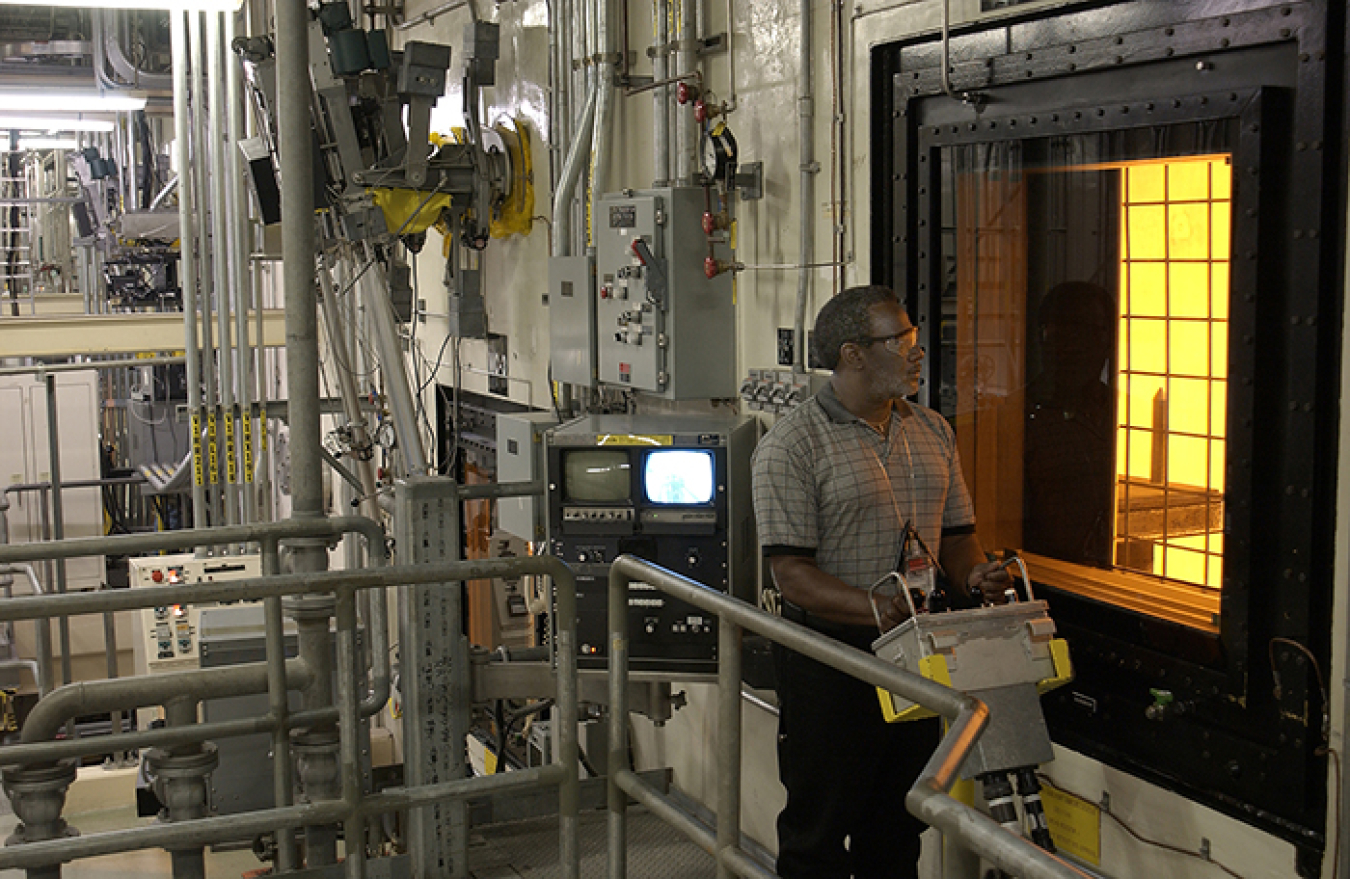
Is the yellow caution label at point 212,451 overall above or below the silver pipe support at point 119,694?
above

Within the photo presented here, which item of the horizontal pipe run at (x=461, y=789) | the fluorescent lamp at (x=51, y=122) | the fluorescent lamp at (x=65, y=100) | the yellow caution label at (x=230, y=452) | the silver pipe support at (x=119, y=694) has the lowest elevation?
the horizontal pipe run at (x=461, y=789)

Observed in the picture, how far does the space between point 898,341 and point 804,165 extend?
1.40 m

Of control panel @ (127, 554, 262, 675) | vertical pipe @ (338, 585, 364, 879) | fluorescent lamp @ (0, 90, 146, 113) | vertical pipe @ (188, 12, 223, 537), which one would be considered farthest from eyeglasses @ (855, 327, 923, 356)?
fluorescent lamp @ (0, 90, 146, 113)

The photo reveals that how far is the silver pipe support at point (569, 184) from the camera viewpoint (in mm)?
5898

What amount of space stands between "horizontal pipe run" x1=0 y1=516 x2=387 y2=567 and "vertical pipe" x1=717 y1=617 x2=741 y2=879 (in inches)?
75.0

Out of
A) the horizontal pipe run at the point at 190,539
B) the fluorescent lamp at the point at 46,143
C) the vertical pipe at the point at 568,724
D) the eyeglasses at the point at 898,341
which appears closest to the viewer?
the eyeglasses at the point at 898,341

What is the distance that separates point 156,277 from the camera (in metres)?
13.6

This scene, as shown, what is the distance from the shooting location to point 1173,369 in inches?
145

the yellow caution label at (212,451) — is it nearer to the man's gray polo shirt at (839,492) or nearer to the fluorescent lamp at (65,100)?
the fluorescent lamp at (65,100)

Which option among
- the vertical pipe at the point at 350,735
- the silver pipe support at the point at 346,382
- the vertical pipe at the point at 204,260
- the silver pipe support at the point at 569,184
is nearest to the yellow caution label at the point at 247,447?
the vertical pipe at the point at 204,260

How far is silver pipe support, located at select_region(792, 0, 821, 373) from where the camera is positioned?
4.66 meters

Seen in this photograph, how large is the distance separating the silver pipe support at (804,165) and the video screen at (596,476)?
798 mm

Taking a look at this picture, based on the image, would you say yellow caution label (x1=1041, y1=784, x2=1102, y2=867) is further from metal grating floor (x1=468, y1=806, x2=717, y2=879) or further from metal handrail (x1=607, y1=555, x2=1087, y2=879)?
metal grating floor (x1=468, y1=806, x2=717, y2=879)

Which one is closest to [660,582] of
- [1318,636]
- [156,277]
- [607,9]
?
[1318,636]
